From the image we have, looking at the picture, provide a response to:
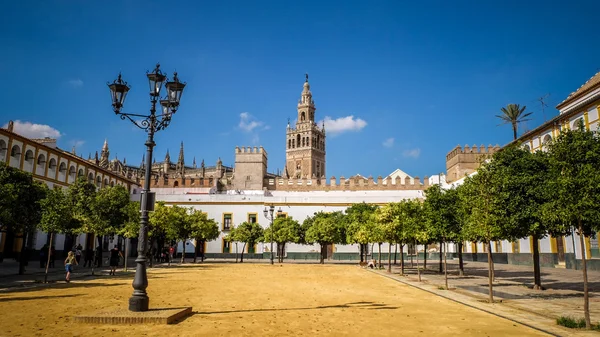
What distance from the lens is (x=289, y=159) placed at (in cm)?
10906

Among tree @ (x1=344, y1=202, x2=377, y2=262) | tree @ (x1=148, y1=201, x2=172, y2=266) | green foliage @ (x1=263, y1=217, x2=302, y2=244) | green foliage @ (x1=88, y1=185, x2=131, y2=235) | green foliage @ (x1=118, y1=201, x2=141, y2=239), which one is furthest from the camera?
green foliage @ (x1=263, y1=217, x2=302, y2=244)

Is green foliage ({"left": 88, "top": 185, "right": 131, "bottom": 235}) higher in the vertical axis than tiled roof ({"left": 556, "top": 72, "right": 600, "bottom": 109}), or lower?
lower

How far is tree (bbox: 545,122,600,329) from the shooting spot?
8805mm

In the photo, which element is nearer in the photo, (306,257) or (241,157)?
(306,257)

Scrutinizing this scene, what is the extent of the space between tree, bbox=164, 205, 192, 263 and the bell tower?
6791cm

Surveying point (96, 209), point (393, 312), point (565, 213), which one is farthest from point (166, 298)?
point (96, 209)

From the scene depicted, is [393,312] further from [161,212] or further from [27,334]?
[161,212]

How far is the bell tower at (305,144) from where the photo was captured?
10531 cm

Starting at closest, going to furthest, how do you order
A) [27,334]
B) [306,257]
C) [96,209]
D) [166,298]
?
[27,334], [166,298], [96,209], [306,257]

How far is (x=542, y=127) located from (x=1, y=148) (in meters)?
41.1

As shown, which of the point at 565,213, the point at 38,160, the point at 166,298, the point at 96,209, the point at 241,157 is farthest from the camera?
the point at 241,157

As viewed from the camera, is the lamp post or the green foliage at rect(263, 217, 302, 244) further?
the green foliage at rect(263, 217, 302, 244)

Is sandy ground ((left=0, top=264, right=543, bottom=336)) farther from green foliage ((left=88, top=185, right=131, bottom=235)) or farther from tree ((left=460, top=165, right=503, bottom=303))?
green foliage ((left=88, top=185, right=131, bottom=235))

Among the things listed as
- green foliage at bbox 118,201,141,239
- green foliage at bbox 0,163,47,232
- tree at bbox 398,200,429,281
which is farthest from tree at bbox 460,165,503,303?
green foliage at bbox 118,201,141,239
